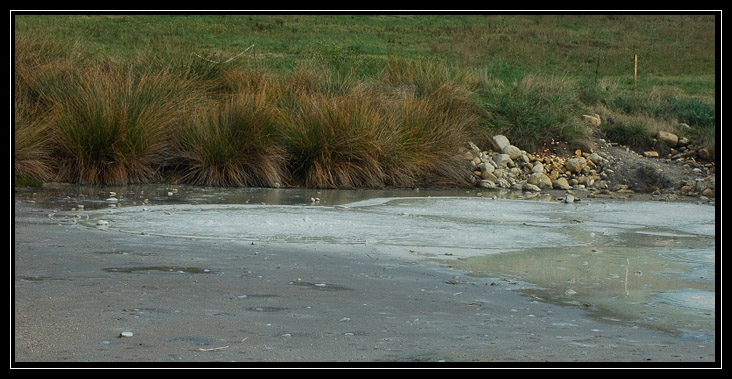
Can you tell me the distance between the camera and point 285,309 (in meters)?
5.54

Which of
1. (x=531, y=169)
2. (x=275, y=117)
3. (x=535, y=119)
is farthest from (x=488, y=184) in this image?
(x=275, y=117)

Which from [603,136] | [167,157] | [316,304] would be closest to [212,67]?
[167,157]

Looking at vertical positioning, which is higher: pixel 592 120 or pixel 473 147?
pixel 592 120

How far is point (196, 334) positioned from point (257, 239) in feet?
10.6

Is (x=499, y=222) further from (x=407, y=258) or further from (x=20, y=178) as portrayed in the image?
(x=20, y=178)

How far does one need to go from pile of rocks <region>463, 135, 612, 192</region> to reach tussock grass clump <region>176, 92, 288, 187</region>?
318 cm

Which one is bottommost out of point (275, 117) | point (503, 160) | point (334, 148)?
Result: point (503, 160)

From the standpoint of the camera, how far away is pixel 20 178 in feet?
39.5

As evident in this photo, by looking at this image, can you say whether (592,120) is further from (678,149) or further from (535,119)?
(535,119)

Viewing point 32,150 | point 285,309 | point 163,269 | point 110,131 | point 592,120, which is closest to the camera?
point 285,309

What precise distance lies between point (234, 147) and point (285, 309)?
309 inches

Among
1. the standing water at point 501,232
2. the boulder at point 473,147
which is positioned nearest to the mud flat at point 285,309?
the standing water at point 501,232

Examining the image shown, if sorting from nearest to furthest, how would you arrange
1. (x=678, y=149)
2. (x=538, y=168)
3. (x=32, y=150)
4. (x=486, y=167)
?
(x=32, y=150), (x=486, y=167), (x=538, y=168), (x=678, y=149)

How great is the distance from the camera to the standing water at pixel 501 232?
6.14 meters
